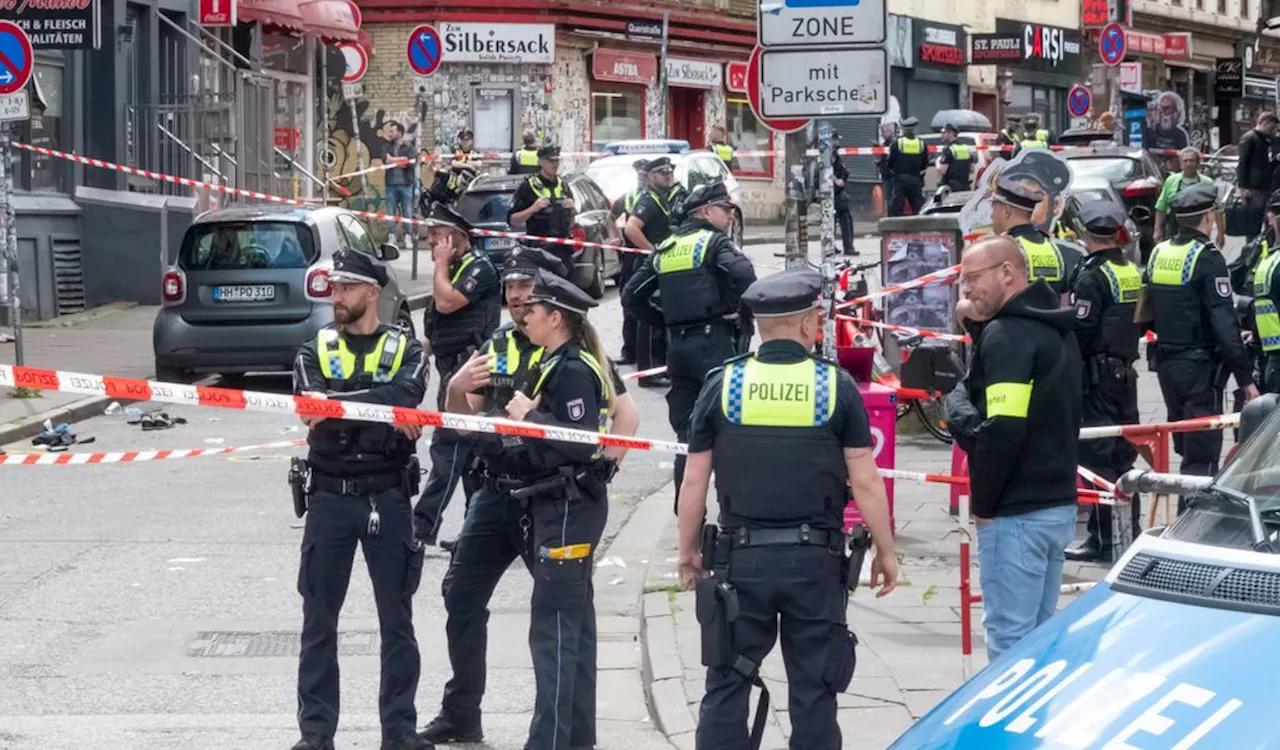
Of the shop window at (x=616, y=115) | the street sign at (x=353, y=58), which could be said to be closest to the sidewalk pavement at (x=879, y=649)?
the street sign at (x=353, y=58)

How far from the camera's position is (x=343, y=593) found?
7.32 m

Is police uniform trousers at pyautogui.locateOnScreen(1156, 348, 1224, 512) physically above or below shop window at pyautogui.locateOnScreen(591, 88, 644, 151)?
below

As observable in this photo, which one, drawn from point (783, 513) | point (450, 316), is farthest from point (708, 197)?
point (783, 513)

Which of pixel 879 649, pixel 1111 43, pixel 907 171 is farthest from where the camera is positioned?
pixel 1111 43

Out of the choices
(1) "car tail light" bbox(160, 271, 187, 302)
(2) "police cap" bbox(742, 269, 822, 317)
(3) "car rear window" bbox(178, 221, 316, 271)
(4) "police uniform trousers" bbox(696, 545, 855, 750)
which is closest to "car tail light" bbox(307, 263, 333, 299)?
(3) "car rear window" bbox(178, 221, 316, 271)

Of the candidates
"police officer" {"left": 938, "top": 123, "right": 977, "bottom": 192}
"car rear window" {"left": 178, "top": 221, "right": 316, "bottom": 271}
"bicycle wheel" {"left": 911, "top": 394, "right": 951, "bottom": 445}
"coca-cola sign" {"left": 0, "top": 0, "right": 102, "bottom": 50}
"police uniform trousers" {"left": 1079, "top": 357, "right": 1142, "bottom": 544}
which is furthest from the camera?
"police officer" {"left": 938, "top": 123, "right": 977, "bottom": 192}

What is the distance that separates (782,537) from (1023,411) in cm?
99

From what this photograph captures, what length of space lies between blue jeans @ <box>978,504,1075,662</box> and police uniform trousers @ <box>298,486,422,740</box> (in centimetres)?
202

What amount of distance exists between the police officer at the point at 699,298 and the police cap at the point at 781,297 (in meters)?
4.56

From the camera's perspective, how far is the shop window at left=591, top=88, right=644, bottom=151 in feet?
132

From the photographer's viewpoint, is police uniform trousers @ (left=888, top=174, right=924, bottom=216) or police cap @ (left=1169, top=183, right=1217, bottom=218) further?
police uniform trousers @ (left=888, top=174, right=924, bottom=216)

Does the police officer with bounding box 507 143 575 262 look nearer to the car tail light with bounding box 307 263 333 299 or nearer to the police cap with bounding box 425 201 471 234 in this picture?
the car tail light with bounding box 307 263 333 299

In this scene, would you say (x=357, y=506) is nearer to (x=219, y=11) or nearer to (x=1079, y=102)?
(x=219, y=11)

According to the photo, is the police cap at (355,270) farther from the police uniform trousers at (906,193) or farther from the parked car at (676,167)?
the police uniform trousers at (906,193)
